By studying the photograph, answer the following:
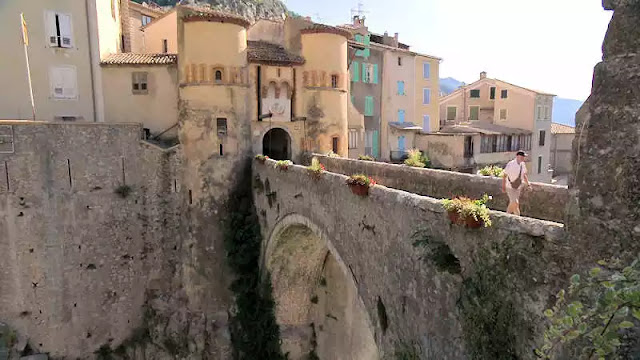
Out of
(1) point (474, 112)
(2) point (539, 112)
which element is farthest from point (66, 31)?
(2) point (539, 112)

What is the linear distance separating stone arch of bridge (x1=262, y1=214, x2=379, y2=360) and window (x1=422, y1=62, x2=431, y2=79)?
2190cm

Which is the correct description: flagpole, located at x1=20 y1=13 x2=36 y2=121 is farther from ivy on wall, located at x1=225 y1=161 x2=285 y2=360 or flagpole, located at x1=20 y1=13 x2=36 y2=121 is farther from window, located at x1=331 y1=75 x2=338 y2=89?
window, located at x1=331 y1=75 x2=338 y2=89

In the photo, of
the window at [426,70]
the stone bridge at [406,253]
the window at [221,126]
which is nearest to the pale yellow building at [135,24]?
the window at [221,126]

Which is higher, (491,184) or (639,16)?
(639,16)

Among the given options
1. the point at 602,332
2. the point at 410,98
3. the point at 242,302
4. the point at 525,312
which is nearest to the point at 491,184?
the point at 525,312

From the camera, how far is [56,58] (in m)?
21.2

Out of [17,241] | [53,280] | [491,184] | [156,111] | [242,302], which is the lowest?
[242,302]

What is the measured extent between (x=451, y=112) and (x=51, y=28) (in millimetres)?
33806

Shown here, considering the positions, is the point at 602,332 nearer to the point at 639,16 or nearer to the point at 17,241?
the point at 639,16

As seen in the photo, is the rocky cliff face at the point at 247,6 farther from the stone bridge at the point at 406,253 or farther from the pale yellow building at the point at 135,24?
the stone bridge at the point at 406,253

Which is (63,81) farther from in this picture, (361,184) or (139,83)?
(361,184)

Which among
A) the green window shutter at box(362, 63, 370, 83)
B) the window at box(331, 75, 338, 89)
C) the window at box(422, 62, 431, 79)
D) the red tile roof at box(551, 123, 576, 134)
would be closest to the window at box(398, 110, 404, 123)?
the window at box(422, 62, 431, 79)

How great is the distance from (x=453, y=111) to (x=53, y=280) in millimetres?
35799

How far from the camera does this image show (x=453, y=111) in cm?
4284
